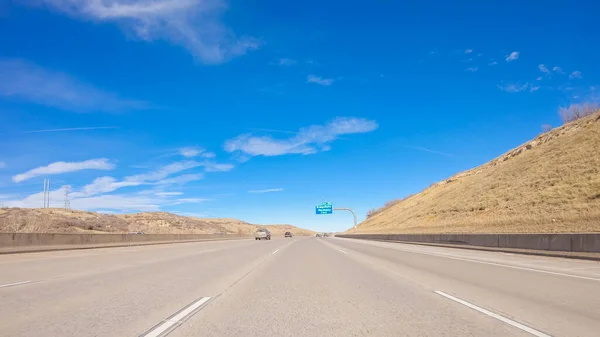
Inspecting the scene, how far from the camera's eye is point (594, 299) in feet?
29.3

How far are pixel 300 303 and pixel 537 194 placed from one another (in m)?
41.3

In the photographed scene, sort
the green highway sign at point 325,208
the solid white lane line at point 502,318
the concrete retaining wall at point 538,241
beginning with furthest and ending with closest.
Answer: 1. the green highway sign at point 325,208
2. the concrete retaining wall at point 538,241
3. the solid white lane line at point 502,318

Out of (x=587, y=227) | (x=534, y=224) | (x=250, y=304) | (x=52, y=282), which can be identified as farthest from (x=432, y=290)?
(x=534, y=224)

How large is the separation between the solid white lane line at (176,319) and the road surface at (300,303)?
3 centimetres

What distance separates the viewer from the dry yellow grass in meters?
35.3

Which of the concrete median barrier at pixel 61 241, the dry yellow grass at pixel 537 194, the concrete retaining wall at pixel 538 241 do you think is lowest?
the concrete median barrier at pixel 61 241

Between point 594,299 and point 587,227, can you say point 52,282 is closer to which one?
point 594,299

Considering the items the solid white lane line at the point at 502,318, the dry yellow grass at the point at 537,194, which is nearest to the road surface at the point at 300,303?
the solid white lane line at the point at 502,318

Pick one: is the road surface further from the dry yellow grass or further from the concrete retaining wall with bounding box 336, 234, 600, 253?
the dry yellow grass

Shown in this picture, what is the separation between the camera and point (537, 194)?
144 ft

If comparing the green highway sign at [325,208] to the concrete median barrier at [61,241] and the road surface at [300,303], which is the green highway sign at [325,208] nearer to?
the concrete median barrier at [61,241]

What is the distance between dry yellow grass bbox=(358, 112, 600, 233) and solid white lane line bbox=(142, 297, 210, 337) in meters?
26.2

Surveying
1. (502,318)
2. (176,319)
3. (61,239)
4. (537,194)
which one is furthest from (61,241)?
(537,194)

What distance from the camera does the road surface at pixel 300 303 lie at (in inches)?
257
